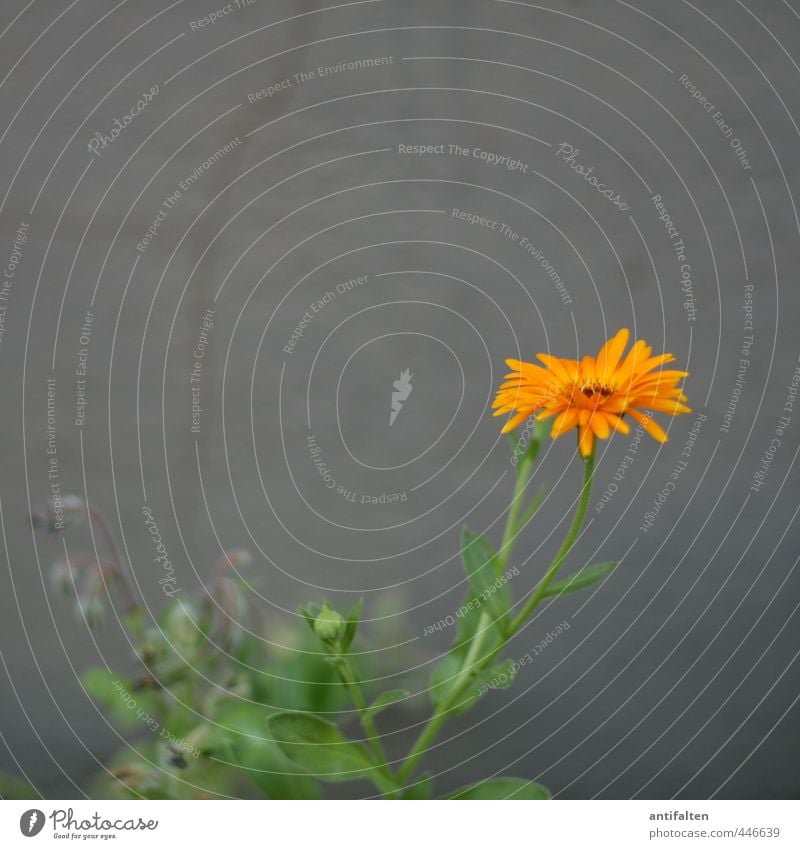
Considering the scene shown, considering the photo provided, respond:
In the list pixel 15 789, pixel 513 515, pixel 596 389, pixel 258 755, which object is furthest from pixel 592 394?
pixel 15 789

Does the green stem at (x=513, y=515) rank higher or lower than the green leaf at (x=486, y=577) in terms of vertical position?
higher

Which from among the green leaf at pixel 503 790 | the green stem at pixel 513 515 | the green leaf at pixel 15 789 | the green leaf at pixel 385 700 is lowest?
the green leaf at pixel 503 790

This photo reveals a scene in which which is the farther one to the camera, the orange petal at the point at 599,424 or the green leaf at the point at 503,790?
the green leaf at the point at 503,790

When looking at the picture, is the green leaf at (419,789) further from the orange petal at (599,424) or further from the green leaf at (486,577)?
the orange petal at (599,424)

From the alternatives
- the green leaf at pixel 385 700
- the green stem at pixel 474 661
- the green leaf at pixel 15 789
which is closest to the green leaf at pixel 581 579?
the green stem at pixel 474 661

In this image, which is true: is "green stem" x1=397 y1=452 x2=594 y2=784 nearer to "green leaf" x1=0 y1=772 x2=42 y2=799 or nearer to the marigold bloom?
the marigold bloom

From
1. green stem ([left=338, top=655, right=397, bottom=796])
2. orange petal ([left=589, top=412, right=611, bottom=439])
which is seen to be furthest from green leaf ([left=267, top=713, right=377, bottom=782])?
orange petal ([left=589, top=412, right=611, bottom=439])

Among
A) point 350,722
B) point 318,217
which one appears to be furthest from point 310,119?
point 350,722
